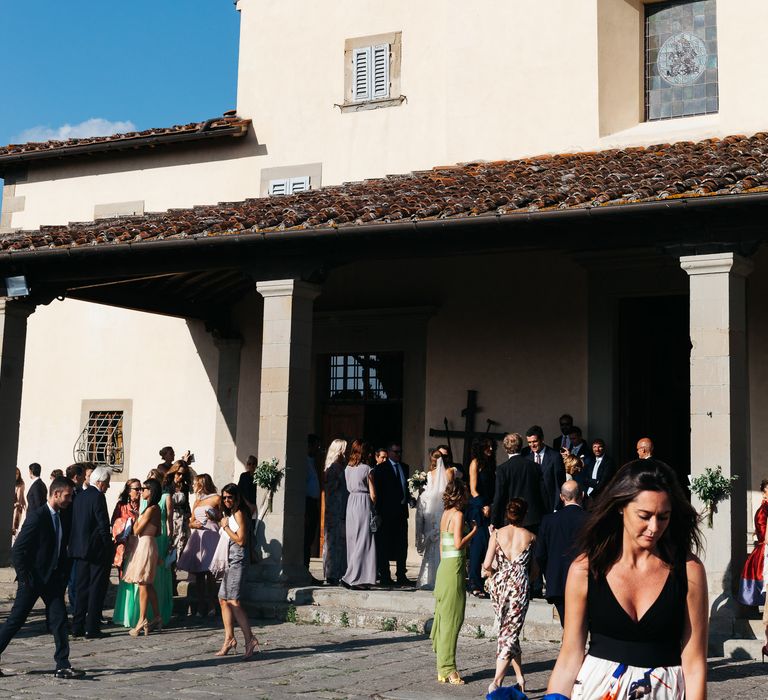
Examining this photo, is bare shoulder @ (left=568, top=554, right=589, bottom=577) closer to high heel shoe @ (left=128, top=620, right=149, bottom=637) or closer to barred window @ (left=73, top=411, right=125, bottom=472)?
high heel shoe @ (left=128, top=620, right=149, bottom=637)

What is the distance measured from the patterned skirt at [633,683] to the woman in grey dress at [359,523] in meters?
8.65

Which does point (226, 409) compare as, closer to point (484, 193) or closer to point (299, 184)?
point (299, 184)

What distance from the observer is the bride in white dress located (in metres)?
11.9

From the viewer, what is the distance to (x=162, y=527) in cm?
1157

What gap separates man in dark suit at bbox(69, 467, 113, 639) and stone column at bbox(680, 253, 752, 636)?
5342 millimetres

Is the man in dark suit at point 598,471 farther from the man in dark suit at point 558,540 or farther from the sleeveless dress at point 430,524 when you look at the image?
the man in dark suit at point 558,540

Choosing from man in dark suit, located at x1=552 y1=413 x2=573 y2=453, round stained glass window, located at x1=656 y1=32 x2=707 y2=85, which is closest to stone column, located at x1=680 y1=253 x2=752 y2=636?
man in dark suit, located at x1=552 y1=413 x2=573 y2=453

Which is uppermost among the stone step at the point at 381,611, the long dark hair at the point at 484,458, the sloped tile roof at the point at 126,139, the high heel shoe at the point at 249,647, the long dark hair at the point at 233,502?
the sloped tile roof at the point at 126,139

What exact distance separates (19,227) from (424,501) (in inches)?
385

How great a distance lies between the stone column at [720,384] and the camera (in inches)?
390

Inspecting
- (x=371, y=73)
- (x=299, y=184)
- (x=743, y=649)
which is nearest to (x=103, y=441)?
(x=299, y=184)

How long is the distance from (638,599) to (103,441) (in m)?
14.8

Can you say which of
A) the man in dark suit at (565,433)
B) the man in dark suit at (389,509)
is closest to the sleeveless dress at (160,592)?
the man in dark suit at (389,509)

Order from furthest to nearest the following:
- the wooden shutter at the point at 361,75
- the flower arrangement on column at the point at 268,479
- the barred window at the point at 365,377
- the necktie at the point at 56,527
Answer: the wooden shutter at the point at 361,75
the barred window at the point at 365,377
the flower arrangement on column at the point at 268,479
the necktie at the point at 56,527
